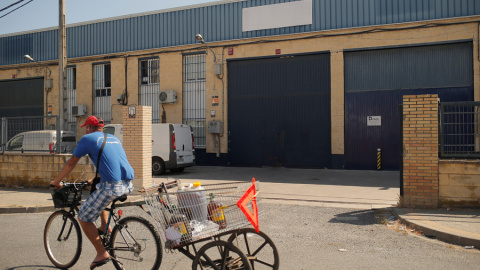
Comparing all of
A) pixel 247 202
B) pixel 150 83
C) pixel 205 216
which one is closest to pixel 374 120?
pixel 150 83

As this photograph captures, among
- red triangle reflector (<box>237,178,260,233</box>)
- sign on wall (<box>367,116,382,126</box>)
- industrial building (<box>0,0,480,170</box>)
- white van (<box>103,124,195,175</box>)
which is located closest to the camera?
red triangle reflector (<box>237,178,260,233</box>)

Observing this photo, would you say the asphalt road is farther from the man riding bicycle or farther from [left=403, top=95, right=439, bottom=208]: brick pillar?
[left=403, top=95, right=439, bottom=208]: brick pillar

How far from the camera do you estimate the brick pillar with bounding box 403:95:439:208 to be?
8.38 meters

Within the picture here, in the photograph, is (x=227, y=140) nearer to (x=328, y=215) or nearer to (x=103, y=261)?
(x=328, y=215)

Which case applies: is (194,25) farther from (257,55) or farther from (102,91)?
(102,91)

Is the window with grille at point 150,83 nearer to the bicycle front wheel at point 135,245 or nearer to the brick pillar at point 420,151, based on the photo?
the brick pillar at point 420,151

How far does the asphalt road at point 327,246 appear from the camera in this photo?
532cm

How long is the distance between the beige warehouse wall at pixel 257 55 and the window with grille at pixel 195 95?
0.30 meters

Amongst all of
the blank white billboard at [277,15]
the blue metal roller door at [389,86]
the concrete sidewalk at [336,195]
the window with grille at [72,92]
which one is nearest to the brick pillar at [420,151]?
the concrete sidewalk at [336,195]

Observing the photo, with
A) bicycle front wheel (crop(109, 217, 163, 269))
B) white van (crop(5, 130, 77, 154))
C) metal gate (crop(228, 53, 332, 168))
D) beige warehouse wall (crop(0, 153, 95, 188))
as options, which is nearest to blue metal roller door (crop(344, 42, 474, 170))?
metal gate (crop(228, 53, 332, 168))

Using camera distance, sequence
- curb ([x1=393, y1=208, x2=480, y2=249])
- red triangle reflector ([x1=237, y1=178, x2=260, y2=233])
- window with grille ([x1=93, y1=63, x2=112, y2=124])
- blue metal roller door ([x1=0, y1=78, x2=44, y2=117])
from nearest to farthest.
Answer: red triangle reflector ([x1=237, y1=178, x2=260, y2=233]) < curb ([x1=393, y1=208, x2=480, y2=249]) < window with grille ([x1=93, y1=63, x2=112, y2=124]) < blue metal roller door ([x1=0, y1=78, x2=44, y2=117])

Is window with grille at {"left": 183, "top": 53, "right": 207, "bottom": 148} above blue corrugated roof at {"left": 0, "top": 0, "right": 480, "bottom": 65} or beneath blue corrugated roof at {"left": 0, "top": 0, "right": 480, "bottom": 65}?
beneath

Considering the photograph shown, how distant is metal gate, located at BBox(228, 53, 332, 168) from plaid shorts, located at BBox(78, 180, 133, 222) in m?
14.3

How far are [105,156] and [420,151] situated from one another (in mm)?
6412
